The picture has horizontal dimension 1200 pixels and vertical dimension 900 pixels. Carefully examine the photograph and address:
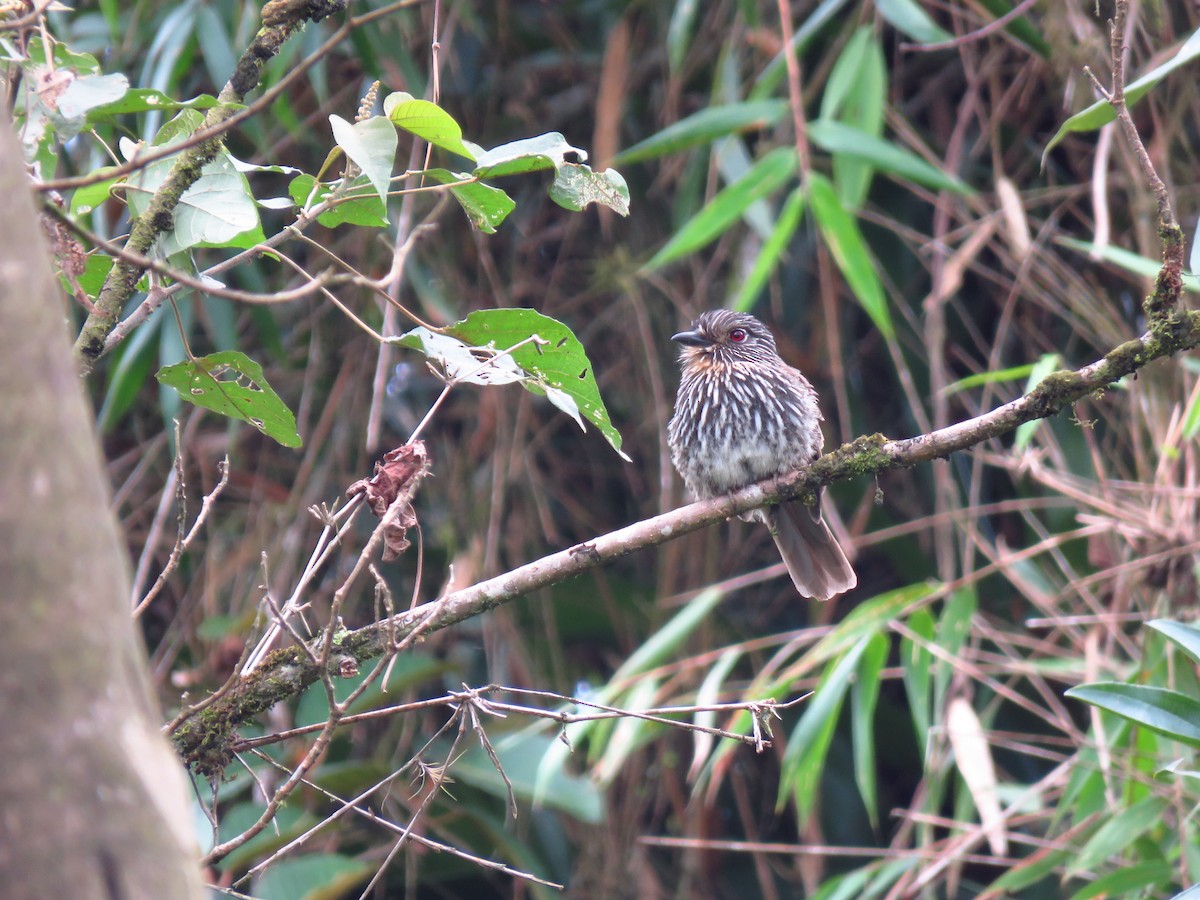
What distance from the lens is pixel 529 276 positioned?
494cm

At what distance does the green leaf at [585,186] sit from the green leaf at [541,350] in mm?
238

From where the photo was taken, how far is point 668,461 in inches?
181

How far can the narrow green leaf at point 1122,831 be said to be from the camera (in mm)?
3039

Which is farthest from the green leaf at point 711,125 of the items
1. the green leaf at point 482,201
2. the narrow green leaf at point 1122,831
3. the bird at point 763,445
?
the narrow green leaf at point 1122,831

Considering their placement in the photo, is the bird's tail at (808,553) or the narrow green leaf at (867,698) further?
the narrow green leaf at (867,698)

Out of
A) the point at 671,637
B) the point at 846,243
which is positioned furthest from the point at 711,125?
the point at 671,637

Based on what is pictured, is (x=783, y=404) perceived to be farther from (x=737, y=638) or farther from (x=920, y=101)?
(x=920, y=101)

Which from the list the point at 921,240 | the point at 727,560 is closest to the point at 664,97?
the point at 921,240

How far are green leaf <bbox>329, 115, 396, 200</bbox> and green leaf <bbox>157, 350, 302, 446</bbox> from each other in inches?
16.5

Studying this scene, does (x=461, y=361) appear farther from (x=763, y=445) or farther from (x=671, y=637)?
(x=671, y=637)

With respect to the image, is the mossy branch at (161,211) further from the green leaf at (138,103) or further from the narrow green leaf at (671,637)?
the narrow green leaf at (671,637)

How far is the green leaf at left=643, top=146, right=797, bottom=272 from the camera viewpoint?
367 cm

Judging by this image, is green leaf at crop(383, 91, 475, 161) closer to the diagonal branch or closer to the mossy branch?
the mossy branch

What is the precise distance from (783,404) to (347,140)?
202 centimetres
